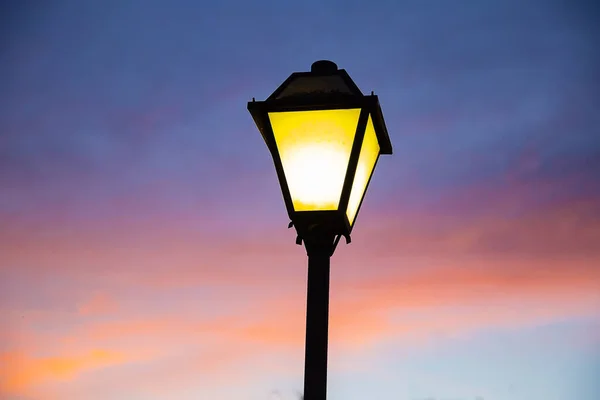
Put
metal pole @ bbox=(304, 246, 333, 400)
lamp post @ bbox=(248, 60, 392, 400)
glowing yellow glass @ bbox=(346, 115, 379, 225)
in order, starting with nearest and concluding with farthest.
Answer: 1. metal pole @ bbox=(304, 246, 333, 400)
2. lamp post @ bbox=(248, 60, 392, 400)
3. glowing yellow glass @ bbox=(346, 115, 379, 225)

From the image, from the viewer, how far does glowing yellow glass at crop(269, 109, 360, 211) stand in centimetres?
364

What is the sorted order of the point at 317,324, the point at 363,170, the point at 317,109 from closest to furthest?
the point at 317,324 < the point at 317,109 < the point at 363,170

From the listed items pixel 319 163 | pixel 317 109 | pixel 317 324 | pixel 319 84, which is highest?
pixel 319 84

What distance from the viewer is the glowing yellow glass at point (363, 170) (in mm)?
3754

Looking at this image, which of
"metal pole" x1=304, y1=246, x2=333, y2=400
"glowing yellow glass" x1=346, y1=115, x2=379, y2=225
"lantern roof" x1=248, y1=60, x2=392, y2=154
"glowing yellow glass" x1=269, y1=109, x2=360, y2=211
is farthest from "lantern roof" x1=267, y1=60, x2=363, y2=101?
"metal pole" x1=304, y1=246, x2=333, y2=400

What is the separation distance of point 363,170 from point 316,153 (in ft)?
1.14

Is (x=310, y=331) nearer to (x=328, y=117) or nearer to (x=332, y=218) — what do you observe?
(x=332, y=218)

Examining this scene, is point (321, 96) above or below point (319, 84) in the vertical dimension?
below

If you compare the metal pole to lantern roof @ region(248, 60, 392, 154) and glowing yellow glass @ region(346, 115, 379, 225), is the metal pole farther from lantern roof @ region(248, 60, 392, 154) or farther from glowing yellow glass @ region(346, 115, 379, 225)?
lantern roof @ region(248, 60, 392, 154)

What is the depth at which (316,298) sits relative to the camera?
144 inches

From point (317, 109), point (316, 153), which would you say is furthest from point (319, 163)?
point (317, 109)

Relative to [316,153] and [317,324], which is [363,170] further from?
[317,324]

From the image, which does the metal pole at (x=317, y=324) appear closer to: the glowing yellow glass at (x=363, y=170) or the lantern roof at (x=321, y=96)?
the glowing yellow glass at (x=363, y=170)

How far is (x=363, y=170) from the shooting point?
152 inches
